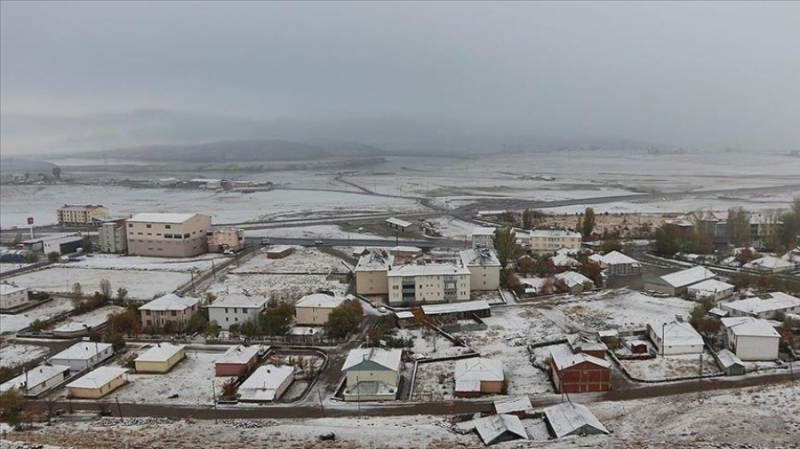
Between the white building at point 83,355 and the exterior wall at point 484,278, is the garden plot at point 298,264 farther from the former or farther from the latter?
the white building at point 83,355

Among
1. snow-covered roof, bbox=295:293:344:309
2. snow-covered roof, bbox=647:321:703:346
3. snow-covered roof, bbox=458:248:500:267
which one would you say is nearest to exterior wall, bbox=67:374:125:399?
snow-covered roof, bbox=295:293:344:309

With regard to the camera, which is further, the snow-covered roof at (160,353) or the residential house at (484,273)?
the residential house at (484,273)

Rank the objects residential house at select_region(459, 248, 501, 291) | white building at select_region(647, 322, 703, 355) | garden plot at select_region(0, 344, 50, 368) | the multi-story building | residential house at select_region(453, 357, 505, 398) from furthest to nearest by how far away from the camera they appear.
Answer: the multi-story building, residential house at select_region(459, 248, 501, 291), garden plot at select_region(0, 344, 50, 368), white building at select_region(647, 322, 703, 355), residential house at select_region(453, 357, 505, 398)

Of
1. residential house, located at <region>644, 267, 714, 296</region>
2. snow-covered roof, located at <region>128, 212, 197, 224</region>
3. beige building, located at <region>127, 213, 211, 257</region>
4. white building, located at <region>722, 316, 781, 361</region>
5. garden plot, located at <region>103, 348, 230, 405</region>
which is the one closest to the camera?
garden plot, located at <region>103, 348, 230, 405</region>

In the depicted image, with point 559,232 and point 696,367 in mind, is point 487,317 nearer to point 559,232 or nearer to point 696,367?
point 696,367

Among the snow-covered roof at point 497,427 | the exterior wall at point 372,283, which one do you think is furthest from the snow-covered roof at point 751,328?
the exterior wall at point 372,283

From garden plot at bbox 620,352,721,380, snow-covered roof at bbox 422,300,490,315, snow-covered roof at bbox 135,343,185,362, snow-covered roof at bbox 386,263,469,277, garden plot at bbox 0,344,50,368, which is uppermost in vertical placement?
snow-covered roof at bbox 386,263,469,277

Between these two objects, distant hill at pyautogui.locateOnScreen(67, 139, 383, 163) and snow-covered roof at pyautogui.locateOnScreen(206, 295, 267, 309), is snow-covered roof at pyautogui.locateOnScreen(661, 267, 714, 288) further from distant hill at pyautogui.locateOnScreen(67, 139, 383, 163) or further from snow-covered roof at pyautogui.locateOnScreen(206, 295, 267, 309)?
distant hill at pyautogui.locateOnScreen(67, 139, 383, 163)
